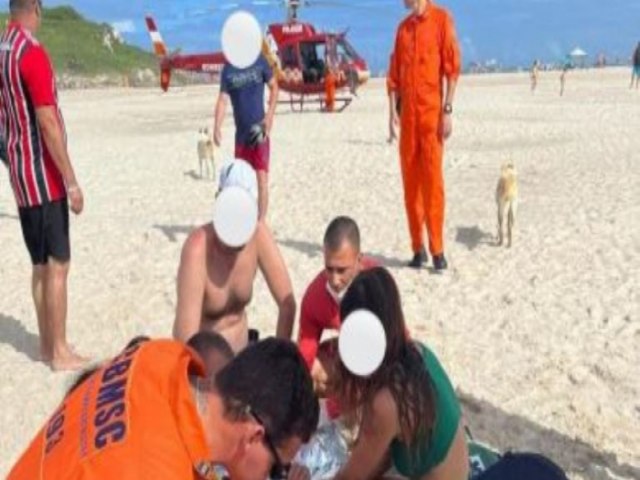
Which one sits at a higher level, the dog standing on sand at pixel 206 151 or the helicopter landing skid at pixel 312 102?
the dog standing on sand at pixel 206 151

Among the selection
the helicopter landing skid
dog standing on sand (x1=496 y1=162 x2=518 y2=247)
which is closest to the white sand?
dog standing on sand (x1=496 y1=162 x2=518 y2=247)

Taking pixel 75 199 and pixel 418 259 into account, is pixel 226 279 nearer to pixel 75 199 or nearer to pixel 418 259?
pixel 75 199

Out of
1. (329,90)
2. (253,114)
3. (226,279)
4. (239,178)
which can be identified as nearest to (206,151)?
(253,114)

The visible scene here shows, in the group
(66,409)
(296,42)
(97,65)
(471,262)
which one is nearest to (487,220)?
(471,262)

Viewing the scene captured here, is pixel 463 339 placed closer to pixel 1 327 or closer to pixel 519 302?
pixel 519 302

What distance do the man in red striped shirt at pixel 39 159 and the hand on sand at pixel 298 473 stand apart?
8.08 ft

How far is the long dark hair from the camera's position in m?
2.85

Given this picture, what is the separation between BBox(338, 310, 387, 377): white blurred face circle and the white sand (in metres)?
1.66

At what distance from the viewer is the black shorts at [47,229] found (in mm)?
5094

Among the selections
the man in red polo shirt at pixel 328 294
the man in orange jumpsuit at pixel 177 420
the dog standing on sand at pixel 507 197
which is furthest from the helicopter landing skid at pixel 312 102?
the man in orange jumpsuit at pixel 177 420

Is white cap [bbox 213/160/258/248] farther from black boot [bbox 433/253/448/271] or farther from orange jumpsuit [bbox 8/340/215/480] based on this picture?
black boot [bbox 433/253/448/271]

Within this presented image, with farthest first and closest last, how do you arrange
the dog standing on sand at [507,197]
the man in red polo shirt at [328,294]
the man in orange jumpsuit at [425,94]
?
1. the dog standing on sand at [507,197]
2. the man in orange jumpsuit at [425,94]
3. the man in red polo shirt at [328,294]

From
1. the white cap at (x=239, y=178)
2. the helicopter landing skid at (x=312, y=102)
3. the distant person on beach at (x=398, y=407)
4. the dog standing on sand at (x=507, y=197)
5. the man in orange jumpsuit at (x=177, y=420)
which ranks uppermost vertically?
the white cap at (x=239, y=178)

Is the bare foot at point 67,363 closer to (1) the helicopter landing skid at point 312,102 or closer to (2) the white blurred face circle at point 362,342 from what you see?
(2) the white blurred face circle at point 362,342
